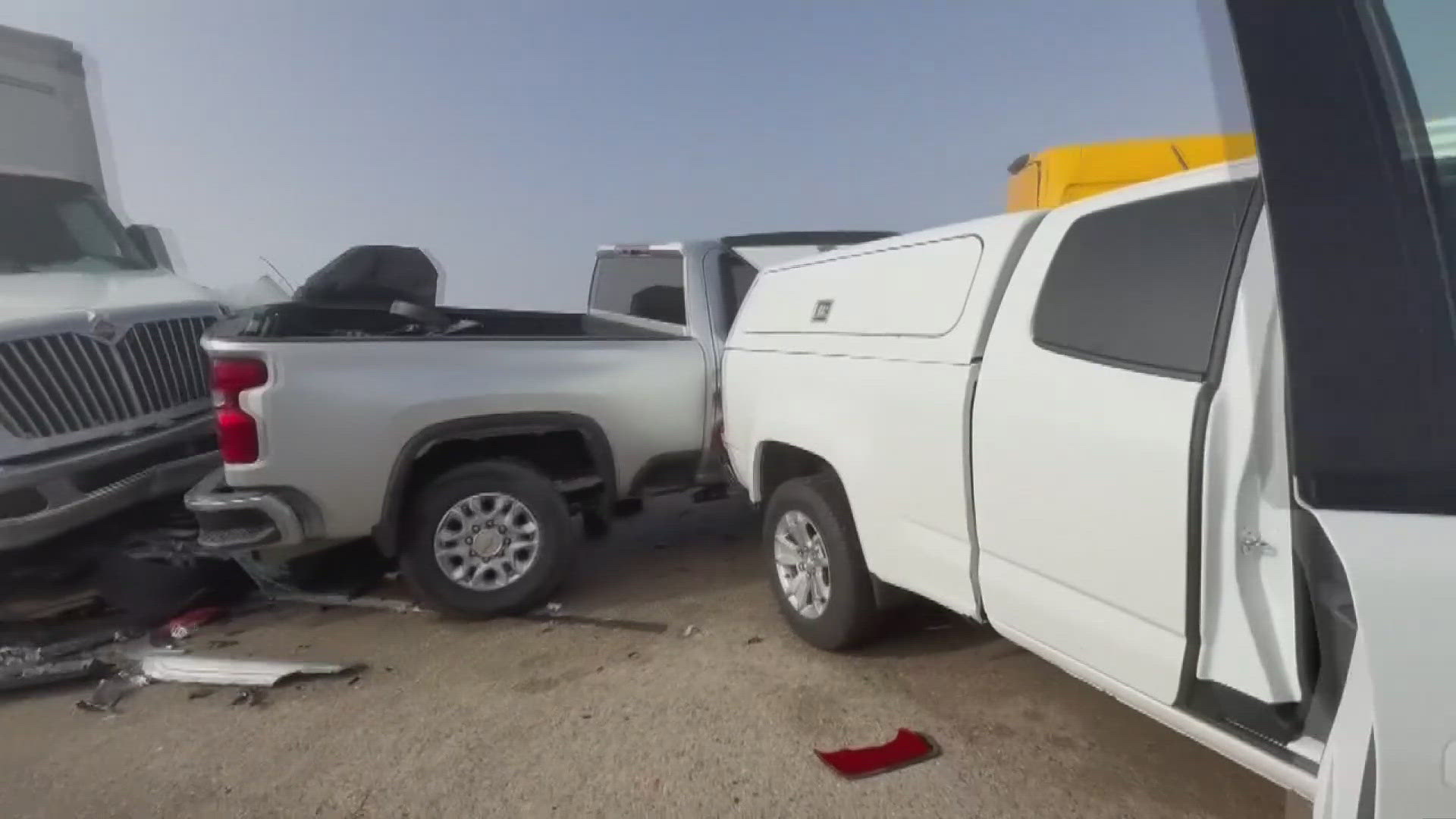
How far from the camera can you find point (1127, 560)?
2301 millimetres

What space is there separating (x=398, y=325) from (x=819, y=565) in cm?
380

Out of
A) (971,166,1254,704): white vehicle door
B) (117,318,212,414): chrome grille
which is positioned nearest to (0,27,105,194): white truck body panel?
(117,318,212,414): chrome grille

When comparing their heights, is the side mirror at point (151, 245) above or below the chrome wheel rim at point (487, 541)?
above

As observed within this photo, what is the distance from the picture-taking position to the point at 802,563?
4020mm

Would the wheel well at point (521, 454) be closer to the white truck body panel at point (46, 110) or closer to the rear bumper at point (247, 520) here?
the rear bumper at point (247, 520)

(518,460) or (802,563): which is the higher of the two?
(518,460)

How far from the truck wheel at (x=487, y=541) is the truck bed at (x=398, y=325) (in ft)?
2.65

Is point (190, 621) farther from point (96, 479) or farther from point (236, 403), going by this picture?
point (236, 403)

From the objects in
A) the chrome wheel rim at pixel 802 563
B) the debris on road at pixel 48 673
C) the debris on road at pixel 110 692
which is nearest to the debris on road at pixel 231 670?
A: the debris on road at pixel 110 692

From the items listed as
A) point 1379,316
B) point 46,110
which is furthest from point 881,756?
point 46,110

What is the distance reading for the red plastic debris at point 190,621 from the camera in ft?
15.4

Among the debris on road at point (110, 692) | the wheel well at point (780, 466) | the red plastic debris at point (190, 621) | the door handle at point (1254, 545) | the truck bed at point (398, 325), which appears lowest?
the red plastic debris at point (190, 621)

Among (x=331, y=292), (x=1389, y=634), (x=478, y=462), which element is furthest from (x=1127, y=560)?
(x=331, y=292)

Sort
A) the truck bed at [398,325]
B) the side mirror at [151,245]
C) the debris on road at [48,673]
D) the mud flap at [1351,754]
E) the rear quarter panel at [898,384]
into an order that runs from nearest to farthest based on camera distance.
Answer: the mud flap at [1351,754], the rear quarter panel at [898,384], the debris on road at [48,673], the truck bed at [398,325], the side mirror at [151,245]
